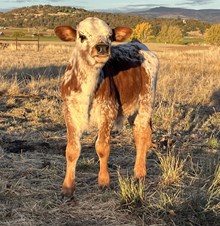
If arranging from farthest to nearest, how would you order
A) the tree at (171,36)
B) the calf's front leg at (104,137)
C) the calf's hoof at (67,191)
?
1. the tree at (171,36)
2. the calf's front leg at (104,137)
3. the calf's hoof at (67,191)

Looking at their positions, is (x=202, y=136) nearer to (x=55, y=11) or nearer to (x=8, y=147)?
(x=8, y=147)

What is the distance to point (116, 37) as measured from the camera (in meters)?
6.24

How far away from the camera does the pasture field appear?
5.24 metres

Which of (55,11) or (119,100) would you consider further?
(55,11)

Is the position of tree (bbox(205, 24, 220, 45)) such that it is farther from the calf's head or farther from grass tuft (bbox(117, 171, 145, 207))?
grass tuft (bbox(117, 171, 145, 207))

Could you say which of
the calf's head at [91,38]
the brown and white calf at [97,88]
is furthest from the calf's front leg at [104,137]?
the calf's head at [91,38]

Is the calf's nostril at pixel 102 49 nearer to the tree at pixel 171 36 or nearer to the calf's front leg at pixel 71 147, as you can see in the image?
the calf's front leg at pixel 71 147

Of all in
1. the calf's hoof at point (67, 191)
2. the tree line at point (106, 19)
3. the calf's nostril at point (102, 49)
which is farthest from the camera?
the tree line at point (106, 19)

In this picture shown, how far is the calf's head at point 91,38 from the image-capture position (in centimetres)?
543

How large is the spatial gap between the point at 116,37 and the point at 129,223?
2.45 metres

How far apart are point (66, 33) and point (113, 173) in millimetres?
2118

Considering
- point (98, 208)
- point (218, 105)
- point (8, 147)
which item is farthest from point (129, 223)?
point (218, 105)

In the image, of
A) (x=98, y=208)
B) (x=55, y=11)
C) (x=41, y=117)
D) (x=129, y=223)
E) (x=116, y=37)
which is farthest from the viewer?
(x=55, y=11)

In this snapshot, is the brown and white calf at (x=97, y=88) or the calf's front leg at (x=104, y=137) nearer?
the brown and white calf at (x=97, y=88)
